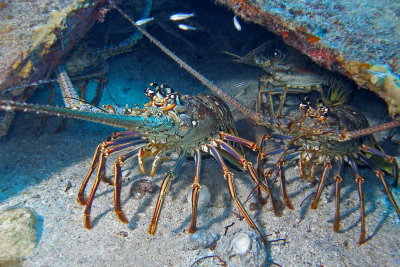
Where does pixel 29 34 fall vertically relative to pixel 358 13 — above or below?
below

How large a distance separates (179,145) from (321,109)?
159cm

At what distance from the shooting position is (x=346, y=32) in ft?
9.62

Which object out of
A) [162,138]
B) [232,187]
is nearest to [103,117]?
[162,138]

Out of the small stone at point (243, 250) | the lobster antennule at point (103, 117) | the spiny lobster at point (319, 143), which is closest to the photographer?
the lobster antennule at point (103, 117)

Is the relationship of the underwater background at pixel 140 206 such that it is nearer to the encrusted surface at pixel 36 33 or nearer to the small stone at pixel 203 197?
the small stone at pixel 203 197

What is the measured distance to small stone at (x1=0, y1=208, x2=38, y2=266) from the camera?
2.32 meters

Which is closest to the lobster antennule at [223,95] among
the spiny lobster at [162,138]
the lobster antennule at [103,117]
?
the spiny lobster at [162,138]

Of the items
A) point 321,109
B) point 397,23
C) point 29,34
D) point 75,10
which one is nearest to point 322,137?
point 321,109

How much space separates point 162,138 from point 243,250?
138cm

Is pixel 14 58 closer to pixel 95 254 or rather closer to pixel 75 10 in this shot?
pixel 75 10

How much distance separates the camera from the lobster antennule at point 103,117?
1.52 m

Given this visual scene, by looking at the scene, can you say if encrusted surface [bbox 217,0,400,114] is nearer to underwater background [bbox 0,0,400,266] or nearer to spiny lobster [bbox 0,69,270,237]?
underwater background [bbox 0,0,400,266]

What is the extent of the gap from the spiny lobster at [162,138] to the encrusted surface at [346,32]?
1237 mm

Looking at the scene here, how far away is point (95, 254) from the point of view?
2475 mm
